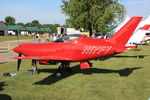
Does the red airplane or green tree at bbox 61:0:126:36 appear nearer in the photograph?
the red airplane

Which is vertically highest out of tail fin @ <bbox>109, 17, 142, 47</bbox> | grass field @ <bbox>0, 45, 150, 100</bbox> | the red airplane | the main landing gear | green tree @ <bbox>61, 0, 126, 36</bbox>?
green tree @ <bbox>61, 0, 126, 36</bbox>

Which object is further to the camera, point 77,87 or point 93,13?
point 93,13

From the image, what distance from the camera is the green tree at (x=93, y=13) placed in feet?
123

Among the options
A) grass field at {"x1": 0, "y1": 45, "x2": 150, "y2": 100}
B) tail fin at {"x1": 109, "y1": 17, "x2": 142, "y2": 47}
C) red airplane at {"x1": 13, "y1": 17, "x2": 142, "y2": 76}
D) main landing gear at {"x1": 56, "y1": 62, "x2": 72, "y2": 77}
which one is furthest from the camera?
tail fin at {"x1": 109, "y1": 17, "x2": 142, "y2": 47}

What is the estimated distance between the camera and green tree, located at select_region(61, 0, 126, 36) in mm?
37406

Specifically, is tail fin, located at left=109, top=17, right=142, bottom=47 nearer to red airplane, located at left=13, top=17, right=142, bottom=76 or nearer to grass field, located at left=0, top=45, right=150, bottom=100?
red airplane, located at left=13, top=17, right=142, bottom=76

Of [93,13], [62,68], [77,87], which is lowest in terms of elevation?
[77,87]

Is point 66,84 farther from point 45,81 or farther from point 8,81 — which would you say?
point 8,81

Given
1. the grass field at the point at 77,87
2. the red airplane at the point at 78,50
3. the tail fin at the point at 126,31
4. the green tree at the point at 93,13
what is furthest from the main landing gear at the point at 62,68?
the green tree at the point at 93,13

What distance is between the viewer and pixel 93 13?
37750mm

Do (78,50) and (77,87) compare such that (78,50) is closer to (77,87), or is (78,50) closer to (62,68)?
(62,68)

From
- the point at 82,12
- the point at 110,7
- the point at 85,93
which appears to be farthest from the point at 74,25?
the point at 85,93

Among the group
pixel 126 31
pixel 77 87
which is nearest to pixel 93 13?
pixel 126 31

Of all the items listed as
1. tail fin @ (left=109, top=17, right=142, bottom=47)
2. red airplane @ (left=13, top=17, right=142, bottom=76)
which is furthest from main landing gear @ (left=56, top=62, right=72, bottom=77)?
tail fin @ (left=109, top=17, right=142, bottom=47)
